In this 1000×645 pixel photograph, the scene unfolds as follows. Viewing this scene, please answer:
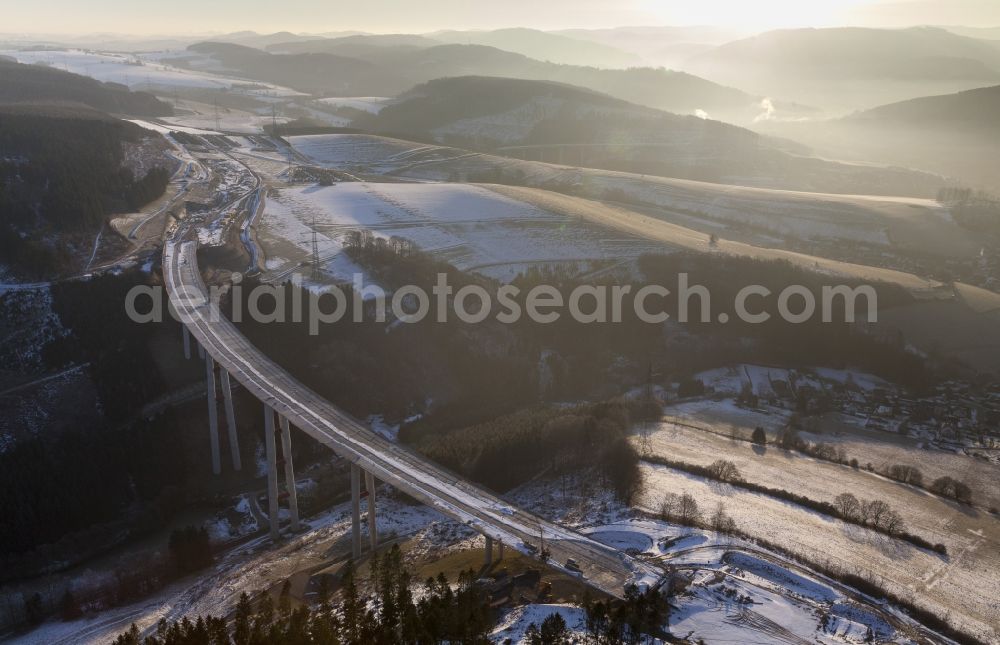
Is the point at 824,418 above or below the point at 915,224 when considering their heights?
below

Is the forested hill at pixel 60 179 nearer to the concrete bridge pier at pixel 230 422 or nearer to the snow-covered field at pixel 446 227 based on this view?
the snow-covered field at pixel 446 227

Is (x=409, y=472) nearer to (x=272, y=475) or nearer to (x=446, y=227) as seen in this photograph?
(x=272, y=475)

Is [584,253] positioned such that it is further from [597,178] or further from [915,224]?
[915,224]

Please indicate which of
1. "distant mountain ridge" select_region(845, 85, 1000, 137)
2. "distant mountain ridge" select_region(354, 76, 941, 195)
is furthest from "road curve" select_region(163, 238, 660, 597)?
"distant mountain ridge" select_region(845, 85, 1000, 137)

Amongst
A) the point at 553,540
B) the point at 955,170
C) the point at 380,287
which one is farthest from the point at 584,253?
the point at 955,170

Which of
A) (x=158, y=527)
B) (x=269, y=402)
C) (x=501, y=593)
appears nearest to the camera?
(x=501, y=593)

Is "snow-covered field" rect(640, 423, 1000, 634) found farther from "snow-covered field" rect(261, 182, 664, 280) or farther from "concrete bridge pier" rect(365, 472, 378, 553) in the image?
"snow-covered field" rect(261, 182, 664, 280)

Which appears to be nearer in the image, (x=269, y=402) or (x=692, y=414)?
(x=269, y=402)
